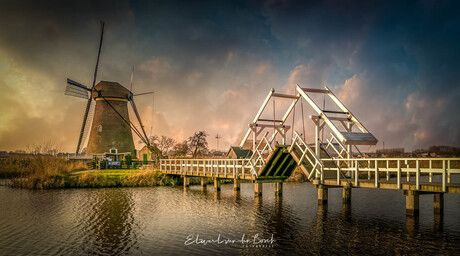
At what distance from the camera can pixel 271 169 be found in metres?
25.9

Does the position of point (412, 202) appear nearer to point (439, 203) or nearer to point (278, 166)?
point (439, 203)

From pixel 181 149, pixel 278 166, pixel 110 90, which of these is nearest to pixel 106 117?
pixel 110 90

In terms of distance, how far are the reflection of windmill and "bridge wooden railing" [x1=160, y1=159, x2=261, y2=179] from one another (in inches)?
568

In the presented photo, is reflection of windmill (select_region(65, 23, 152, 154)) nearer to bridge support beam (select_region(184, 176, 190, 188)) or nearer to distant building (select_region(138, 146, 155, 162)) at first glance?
distant building (select_region(138, 146, 155, 162))

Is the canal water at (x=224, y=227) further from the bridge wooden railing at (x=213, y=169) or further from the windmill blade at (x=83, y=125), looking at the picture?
the windmill blade at (x=83, y=125)

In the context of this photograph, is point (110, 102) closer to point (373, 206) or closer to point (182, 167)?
point (182, 167)

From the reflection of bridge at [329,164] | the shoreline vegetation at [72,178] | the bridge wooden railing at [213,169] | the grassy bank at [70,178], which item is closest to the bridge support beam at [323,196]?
the reflection of bridge at [329,164]

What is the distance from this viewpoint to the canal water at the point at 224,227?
42.3 ft

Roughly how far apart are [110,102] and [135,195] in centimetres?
2670

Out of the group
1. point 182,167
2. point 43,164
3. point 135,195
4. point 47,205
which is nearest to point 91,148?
point 43,164

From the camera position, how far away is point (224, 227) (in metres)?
16.3

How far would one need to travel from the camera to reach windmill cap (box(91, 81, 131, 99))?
169 feet

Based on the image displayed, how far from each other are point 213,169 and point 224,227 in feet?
51.3

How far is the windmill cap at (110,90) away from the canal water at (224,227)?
91.9 feet
